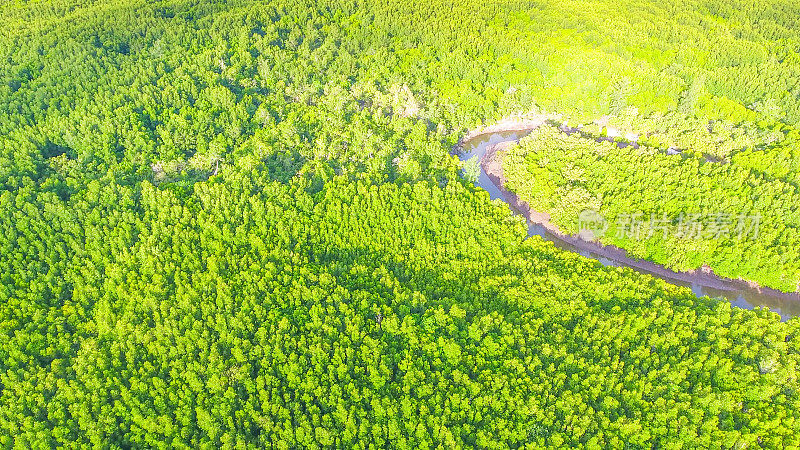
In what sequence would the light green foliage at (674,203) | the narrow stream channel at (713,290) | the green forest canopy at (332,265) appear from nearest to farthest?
1. the green forest canopy at (332,265)
2. the light green foliage at (674,203)
3. the narrow stream channel at (713,290)

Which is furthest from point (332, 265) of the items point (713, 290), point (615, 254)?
point (713, 290)

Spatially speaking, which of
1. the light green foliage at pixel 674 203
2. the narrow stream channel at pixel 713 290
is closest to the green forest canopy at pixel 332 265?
the light green foliage at pixel 674 203

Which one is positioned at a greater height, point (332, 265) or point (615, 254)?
point (332, 265)

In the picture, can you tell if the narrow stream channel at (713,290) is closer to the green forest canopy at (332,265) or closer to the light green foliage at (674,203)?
the light green foliage at (674,203)

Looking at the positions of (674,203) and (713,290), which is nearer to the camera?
(713,290)

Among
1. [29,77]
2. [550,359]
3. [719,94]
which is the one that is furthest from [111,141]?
[719,94]

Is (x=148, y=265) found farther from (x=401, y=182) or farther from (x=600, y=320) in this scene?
(x=600, y=320)

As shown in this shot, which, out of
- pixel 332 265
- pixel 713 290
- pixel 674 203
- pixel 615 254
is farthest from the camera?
pixel 615 254

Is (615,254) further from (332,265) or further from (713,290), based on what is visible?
(332,265)

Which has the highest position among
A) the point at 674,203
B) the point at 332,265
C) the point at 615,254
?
the point at 674,203
